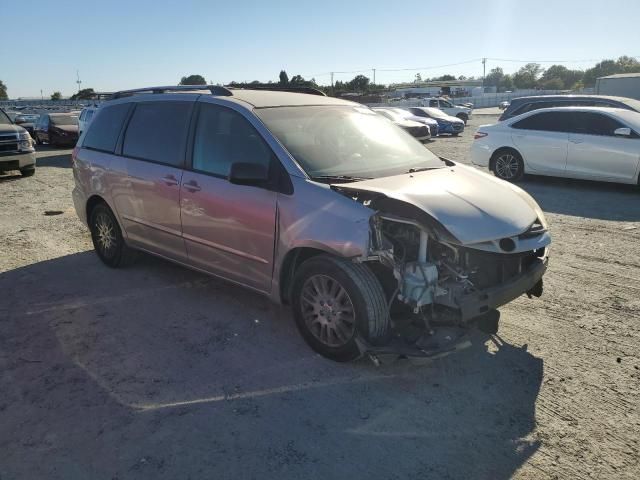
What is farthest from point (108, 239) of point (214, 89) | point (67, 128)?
point (67, 128)

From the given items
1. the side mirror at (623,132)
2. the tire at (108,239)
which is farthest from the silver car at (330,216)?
the side mirror at (623,132)

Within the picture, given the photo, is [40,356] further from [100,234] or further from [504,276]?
[504,276]

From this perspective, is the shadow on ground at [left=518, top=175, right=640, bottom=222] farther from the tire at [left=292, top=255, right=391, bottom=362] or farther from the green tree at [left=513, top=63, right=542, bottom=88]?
the green tree at [left=513, top=63, right=542, bottom=88]

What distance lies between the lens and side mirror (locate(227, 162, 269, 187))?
3932 mm

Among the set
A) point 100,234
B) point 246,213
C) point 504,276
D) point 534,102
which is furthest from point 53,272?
point 534,102

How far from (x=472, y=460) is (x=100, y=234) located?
15.9 ft

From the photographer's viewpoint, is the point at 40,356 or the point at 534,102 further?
the point at 534,102

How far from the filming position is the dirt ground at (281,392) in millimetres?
2834

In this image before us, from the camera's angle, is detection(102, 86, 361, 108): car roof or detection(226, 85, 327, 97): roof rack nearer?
detection(102, 86, 361, 108): car roof

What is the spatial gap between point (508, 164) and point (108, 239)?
8.41 meters

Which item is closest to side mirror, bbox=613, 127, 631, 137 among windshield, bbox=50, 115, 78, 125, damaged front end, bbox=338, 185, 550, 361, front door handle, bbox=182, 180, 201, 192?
damaged front end, bbox=338, 185, 550, 361

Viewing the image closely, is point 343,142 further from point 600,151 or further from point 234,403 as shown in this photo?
point 600,151

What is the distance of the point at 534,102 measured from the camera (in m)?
13.8

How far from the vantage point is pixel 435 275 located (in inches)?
138
